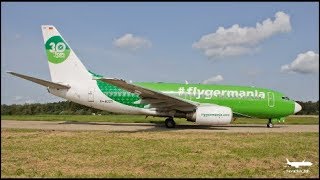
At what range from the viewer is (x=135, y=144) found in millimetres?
15773

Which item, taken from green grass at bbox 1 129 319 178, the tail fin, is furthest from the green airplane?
green grass at bbox 1 129 319 178

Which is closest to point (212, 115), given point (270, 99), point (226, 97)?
point (226, 97)

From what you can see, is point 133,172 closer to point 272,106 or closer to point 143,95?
point 143,95

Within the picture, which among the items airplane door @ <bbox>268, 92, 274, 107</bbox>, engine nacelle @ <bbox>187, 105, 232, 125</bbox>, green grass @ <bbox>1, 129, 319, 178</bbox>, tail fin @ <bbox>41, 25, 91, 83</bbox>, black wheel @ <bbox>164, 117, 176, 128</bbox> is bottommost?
green grass @ <bbox>1, 129, 319, 178</bbox>

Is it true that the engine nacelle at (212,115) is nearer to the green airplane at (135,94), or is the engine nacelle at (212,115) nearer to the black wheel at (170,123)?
the green airplane at (135,94)

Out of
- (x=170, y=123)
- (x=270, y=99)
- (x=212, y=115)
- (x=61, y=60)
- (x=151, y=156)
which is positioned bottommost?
(x=151, y=156)

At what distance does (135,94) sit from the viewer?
27344 millimetres

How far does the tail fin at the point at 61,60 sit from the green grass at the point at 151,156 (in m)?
11.0

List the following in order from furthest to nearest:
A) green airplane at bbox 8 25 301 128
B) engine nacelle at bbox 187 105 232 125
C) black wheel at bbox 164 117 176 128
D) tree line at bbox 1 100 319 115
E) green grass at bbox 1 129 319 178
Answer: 1. tree line at bbox 1 100 319 115
2. green airplane at bbox 8 25 301 128
3. black wheel at bbox 164 117 176 128
4. engine nacelle at bbox 187 105 232 125
5. green grass at bbox 1 129 319 178

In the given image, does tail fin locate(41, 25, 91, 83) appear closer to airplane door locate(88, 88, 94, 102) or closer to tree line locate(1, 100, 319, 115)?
airplane door locate(88, 88, 94, 102)

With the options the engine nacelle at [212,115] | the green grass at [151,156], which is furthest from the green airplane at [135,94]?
the green grass at [151,156]

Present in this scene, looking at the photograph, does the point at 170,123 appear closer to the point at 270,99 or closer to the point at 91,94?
the point at 91,94

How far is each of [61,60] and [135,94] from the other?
610 centimetres

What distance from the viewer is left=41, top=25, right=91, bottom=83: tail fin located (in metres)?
28.2
